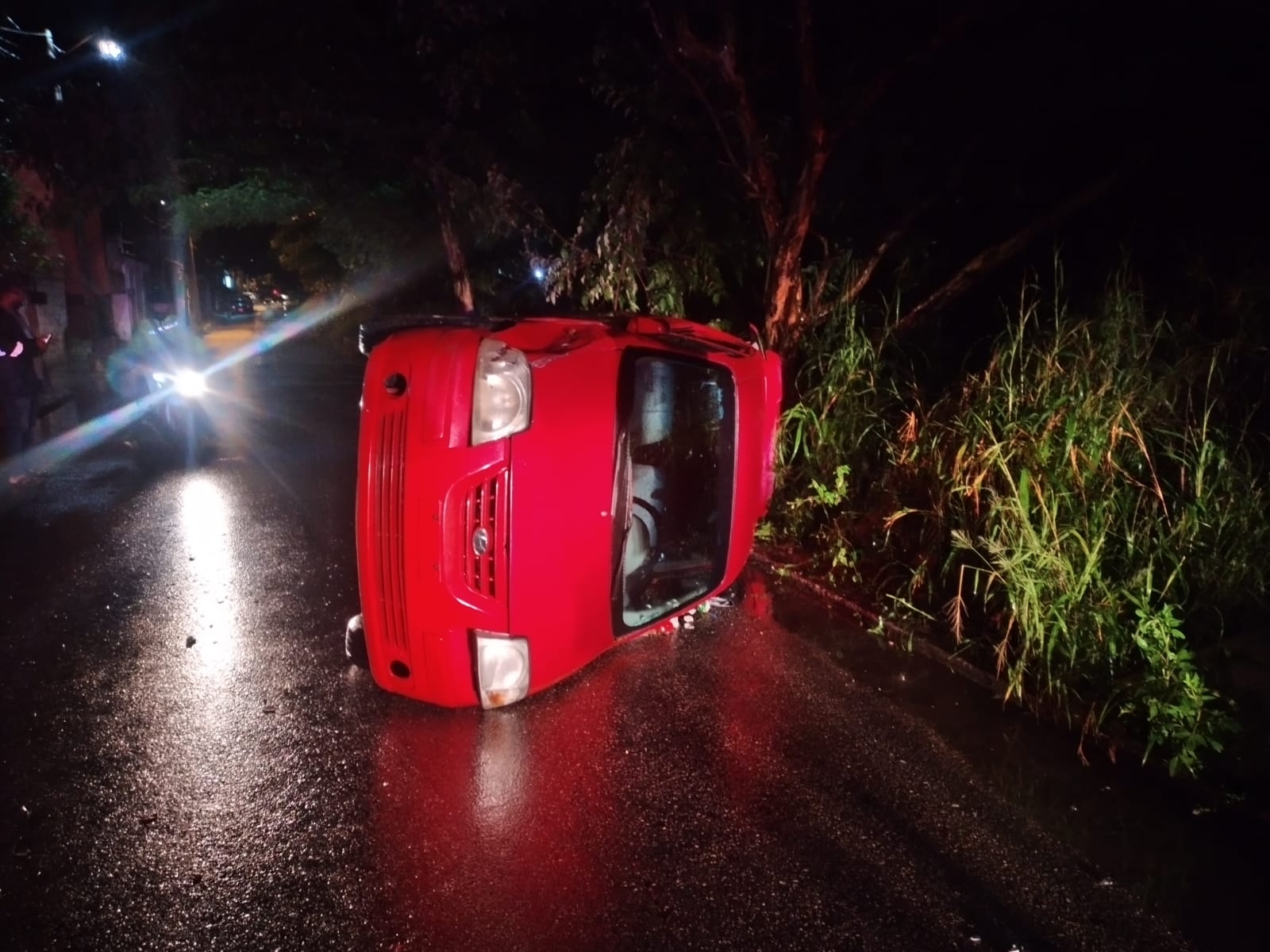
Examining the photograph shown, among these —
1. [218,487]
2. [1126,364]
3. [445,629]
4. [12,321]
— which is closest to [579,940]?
[445,629]

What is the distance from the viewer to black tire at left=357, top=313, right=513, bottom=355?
335 cm

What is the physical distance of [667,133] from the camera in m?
8.18

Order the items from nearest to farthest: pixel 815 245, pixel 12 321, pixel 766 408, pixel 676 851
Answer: pixel 676 851, pixel 766 408, pixel 12 321, pixel 815 245

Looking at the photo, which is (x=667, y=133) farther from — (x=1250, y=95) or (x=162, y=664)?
(x=162, y=664)

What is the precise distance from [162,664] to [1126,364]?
17.6ft

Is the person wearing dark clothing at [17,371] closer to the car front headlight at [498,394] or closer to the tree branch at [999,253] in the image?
the car front headlight at [498,394]

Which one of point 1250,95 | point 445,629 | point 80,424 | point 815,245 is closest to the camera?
point 445,629

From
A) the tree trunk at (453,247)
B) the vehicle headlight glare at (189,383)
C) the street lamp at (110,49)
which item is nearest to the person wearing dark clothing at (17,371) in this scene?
the vehicle headlight glare at (189,383)

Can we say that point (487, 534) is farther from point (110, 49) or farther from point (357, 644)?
point (110, 49)

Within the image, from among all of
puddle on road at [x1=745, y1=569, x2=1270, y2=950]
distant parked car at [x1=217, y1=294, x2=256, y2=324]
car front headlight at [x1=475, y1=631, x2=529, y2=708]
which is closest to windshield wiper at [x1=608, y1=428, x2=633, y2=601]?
car front headlight at [x1=475, y1=631, x2=529, y2=708]

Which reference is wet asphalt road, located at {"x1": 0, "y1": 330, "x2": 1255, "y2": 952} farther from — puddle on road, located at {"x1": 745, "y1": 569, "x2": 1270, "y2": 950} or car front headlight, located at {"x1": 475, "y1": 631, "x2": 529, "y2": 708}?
car front headlight, located at {"x1": 475, "y1": 631, "x2": 529, "y2": 708}

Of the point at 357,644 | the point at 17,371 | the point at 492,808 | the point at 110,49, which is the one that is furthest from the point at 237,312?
the point at 492,808

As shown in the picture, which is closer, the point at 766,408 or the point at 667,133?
the point at 766,408

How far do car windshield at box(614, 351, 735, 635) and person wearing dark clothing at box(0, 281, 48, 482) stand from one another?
643cm
